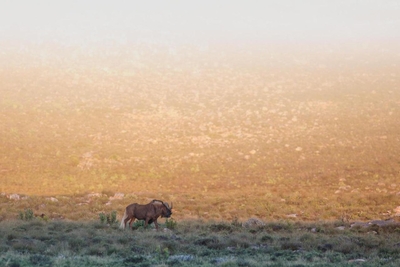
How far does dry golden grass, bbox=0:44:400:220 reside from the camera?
3017cm

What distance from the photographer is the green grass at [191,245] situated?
38.7 feet

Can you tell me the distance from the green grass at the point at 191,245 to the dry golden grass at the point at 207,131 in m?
5.73

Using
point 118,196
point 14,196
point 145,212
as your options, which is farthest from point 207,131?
point 145,212

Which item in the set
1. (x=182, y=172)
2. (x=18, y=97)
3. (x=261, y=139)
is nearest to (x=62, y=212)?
(x=182, y=172)

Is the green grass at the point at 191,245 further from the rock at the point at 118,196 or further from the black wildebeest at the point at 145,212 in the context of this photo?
the rock at the point at 118,196

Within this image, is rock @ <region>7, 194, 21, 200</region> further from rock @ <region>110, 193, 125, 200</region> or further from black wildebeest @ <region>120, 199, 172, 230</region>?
black wildebeest @ <region>120, 199, 172, 230</region>

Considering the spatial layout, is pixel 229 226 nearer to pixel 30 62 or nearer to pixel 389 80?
pixel 389 80

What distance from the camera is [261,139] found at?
149 feet

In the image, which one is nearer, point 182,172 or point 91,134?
point 182,172

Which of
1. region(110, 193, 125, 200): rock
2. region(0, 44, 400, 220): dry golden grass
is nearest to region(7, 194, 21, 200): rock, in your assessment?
region(0, 44, 400, 220): dry golden grass

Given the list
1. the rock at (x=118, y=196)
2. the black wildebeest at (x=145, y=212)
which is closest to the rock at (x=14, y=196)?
the rock at (x=118, y=196)

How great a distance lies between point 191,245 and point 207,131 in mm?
33238

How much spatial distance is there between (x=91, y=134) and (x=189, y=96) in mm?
17556

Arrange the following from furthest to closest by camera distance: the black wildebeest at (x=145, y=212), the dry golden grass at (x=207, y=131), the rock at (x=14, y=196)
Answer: the dry golden grass at (x=207, y=131)
the rock at (x=14, y=196)
the black wildebeest at (x=145, y=212)
